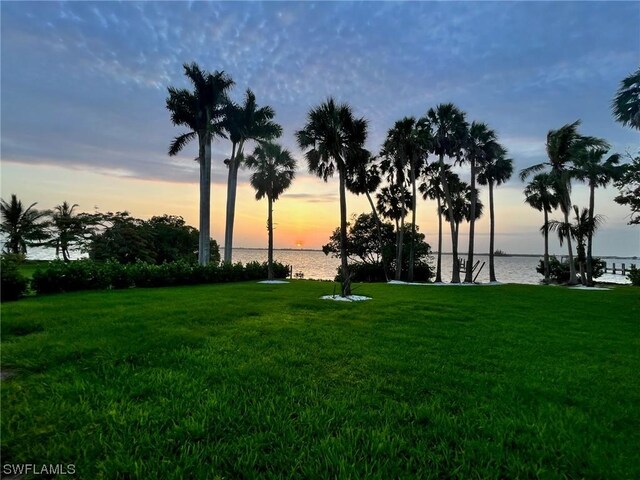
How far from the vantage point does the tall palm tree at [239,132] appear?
22.5 meters

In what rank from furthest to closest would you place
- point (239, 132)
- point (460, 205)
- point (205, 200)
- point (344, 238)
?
point (460, 205), point (239, 132), point (205, 200), point (344, 238)

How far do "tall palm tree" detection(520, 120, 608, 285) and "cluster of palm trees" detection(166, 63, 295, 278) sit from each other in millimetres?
20256

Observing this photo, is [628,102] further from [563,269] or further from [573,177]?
[563,269]

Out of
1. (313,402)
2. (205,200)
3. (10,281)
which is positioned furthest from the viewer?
(205,200)

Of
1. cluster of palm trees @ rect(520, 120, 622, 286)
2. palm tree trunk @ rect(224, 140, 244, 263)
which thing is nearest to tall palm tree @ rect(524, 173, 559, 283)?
cluster of palm trees @ rect(520, 120, 622, 286)

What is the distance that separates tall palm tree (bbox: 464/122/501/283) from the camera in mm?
24781

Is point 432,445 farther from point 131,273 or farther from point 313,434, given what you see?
point 131,273

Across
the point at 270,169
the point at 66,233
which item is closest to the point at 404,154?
the point at 270,169

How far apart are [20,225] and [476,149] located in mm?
39138

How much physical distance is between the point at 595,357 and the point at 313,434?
5581mm

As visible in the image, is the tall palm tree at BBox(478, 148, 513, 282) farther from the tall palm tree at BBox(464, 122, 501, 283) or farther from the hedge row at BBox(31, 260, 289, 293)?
the hedge row at BBox(31, 260, 289, 293)

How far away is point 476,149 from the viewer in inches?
982

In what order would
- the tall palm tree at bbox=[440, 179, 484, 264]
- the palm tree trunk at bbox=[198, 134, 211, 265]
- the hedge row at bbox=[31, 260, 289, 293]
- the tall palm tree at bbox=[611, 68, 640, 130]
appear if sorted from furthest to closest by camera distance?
1. the tall palm tree at bbox=[440, 179, 484, 264]
2. the palm tree trunk at bbox=[198, 134, 211, 265]
3. the tall palm tree at bbox=[611, 68, 640, 130]
4. the hedge row at bbox=[31, 260, 289, 293]

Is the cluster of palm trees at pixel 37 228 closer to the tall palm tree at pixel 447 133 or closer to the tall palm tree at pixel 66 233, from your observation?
the tall palm tree at pixel 66 233
